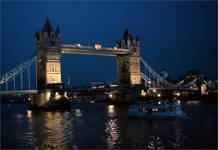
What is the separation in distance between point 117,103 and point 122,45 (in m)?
7.27

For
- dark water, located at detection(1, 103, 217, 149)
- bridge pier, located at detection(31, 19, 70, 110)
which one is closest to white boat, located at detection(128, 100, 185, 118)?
dark water, located at detection(1, 103, 217, 149)

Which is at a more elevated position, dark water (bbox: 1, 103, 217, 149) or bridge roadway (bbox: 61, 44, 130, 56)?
bridge roadway (bbox: 61, 44, 130, 56)

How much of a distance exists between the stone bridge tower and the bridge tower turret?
10716 millimetres

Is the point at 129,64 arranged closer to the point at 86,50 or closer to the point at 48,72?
the point at 86,50

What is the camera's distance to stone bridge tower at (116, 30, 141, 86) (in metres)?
51.6

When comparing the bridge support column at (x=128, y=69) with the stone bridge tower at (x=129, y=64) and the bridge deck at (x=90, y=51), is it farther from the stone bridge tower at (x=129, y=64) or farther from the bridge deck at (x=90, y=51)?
the bridge deck at (x=90, y=51)

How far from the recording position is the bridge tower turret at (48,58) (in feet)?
141

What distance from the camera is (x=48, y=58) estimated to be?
43000 millimetres

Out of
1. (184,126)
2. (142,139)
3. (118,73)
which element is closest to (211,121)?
(184,126)

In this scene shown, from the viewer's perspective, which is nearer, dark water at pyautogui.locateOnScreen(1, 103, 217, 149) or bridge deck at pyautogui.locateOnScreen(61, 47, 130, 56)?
dark water at pyautogui.locateOnScreen(1, 103, 217, 149)

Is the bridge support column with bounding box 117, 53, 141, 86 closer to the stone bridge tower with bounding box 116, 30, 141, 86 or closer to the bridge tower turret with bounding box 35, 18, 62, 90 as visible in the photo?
the stone bridge tower with bounding box 116, 30, 141, 86

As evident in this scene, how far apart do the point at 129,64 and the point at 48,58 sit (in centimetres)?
1198

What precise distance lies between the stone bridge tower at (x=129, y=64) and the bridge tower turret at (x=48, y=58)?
10.7 m

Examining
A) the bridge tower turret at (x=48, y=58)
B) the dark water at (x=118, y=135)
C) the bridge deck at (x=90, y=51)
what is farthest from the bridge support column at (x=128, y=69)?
the dark water at (x=118, y=135)
